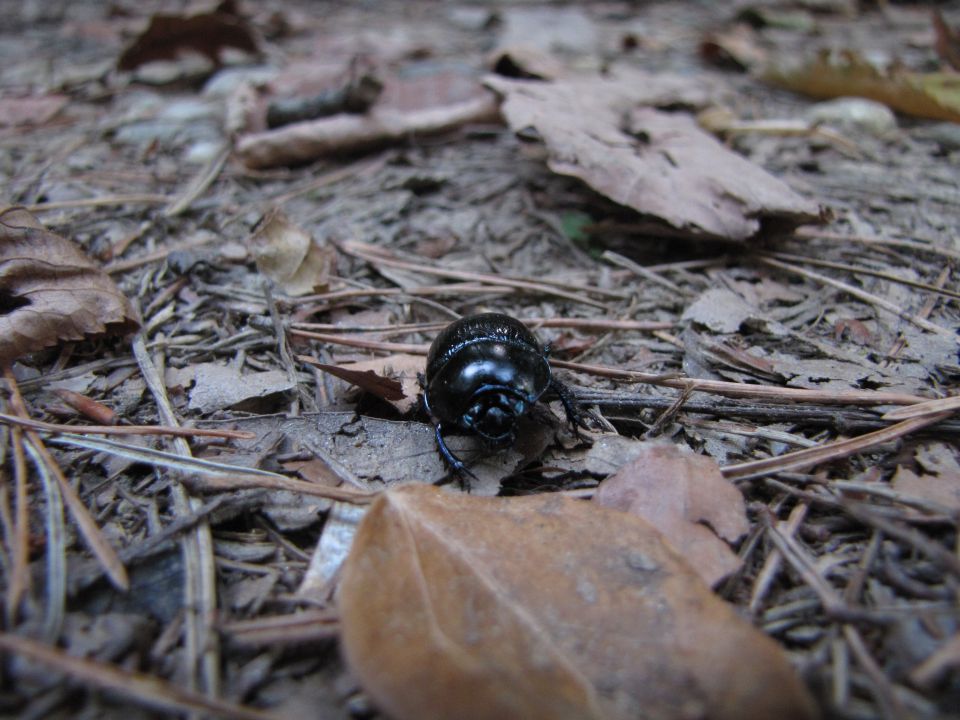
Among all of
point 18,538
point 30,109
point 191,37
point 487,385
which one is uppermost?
point 191,37

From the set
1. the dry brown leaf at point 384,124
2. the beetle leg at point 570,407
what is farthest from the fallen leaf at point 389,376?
the dry brown leaf at point 384,124

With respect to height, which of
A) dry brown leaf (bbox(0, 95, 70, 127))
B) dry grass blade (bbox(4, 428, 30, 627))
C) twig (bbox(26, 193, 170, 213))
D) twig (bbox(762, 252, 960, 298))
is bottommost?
dry grass blade (bbox(4, 428, 30, 627))

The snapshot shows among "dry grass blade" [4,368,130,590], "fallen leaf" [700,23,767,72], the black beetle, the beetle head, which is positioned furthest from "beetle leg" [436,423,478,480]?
"fallen leaf" [700,23,767,72]

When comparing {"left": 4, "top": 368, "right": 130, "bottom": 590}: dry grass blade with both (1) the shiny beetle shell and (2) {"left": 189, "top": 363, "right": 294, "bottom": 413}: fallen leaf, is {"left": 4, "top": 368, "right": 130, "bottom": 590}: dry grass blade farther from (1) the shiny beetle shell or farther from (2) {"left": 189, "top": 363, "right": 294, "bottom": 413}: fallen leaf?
(1) the shiny beetle shell

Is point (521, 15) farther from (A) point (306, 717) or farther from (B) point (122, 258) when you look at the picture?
(A) point (306, 717)

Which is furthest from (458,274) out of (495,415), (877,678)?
(877,678)

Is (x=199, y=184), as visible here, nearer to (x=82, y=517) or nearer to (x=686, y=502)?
(x=82, y=517)
